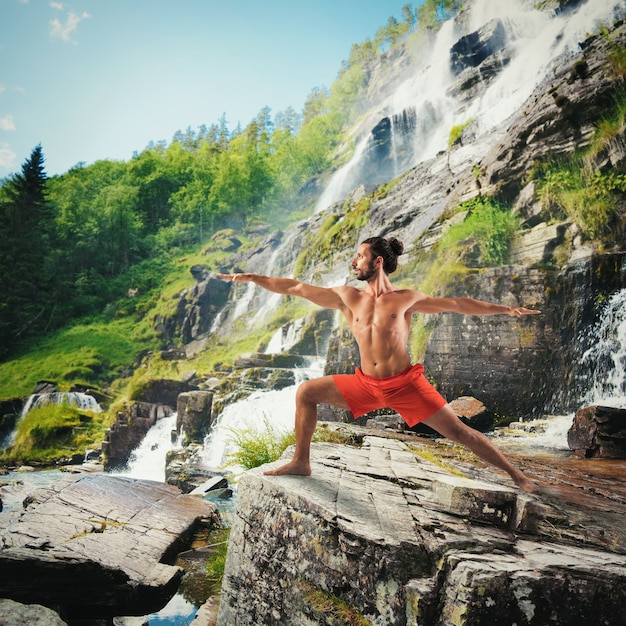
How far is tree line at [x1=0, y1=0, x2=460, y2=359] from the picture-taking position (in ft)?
55.5

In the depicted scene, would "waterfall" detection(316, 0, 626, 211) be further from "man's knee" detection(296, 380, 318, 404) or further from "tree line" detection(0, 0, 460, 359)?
"man's knee" detection(296, 380, 318, 404)

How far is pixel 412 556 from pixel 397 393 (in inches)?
30.1

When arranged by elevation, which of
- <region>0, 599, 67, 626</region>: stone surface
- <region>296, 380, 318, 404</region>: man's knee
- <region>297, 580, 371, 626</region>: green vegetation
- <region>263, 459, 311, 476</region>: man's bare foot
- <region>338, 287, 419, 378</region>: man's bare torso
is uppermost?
<region>338, 287, 419, 378</region>: man's bare torso

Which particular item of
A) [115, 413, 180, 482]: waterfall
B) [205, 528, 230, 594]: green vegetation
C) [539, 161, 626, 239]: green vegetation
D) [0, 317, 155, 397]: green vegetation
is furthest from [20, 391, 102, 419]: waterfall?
[539, 161, 626, 239]: green vegetation

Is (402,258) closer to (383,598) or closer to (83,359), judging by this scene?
(383,598)

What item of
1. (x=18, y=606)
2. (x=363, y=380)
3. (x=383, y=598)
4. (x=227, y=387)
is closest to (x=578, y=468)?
(x=363, y=380)

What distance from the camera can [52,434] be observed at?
35.9ft

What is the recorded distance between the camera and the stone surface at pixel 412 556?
4.29ft

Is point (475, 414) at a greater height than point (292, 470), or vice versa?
point (292, 470)

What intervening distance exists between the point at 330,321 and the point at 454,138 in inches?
316

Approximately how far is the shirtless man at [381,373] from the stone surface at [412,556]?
0.23 meters

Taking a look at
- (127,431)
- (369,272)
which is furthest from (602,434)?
(127,431)

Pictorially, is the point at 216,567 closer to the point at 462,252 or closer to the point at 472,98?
the point at 462,252

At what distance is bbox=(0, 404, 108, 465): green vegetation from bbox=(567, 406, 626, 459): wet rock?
11197 millimetres
